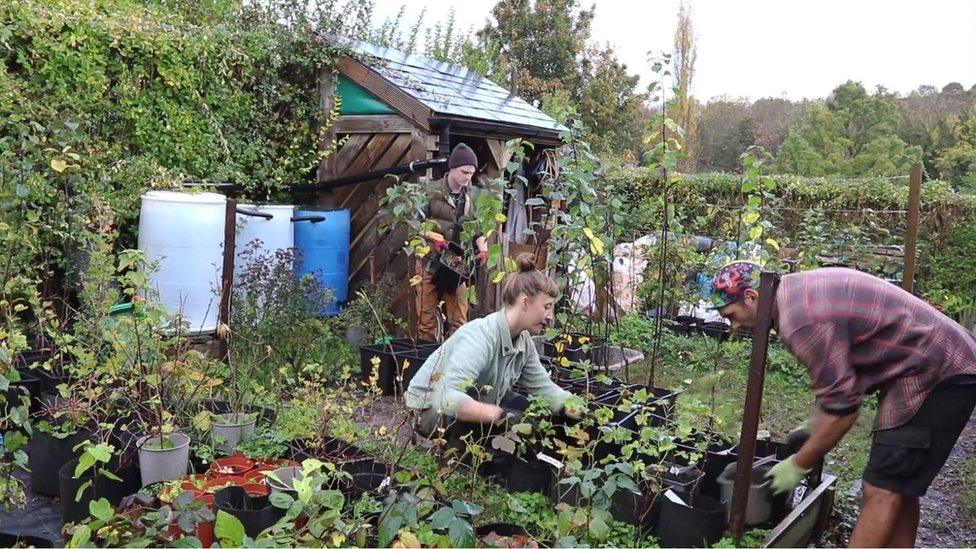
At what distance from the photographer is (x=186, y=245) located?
4.99 meters

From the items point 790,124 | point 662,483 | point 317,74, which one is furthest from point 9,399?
point 790,124

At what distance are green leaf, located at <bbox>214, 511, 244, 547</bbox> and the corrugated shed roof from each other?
434cm

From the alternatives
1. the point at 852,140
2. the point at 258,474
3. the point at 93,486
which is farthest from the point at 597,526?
the point at 852,140

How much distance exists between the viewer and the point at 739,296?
2664 millimetres

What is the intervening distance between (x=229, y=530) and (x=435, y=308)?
142 inches

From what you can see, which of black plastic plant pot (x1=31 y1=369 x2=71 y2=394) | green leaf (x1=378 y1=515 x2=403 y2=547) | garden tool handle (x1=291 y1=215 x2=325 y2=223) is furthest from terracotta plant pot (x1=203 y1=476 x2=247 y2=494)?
garden tool handle (x1=291 y1=215 x2=325 y2=223)

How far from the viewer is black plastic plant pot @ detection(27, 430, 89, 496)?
2.95m

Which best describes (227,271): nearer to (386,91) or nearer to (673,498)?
(386,91)

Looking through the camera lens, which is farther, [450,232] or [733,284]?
[450,232]

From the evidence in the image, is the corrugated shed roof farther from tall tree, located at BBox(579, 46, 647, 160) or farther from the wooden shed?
tall tree, located at BBox(579, 46, 647, 160)

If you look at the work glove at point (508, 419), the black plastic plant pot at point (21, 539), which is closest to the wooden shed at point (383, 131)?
the work glove at point (508, 419)

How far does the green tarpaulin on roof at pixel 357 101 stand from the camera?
6203mm

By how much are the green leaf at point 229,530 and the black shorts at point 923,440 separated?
212 centimetres

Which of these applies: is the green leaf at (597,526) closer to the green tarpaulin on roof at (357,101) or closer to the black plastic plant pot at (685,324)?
the green tarpaulin on roof at (357,101)
